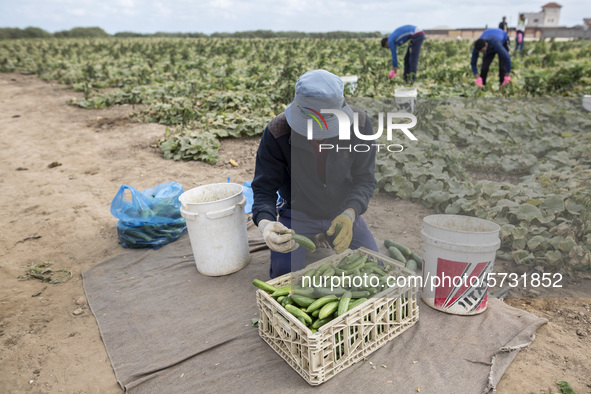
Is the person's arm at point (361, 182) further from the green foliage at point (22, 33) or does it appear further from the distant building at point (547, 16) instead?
the distant building at point (547, 16)

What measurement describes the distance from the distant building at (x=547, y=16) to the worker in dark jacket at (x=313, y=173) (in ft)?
281

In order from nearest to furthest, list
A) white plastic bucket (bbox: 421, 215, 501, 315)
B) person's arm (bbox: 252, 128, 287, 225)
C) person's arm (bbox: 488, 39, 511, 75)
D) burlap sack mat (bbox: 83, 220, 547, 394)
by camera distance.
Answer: burlap sack mat (bbox: 83, 220, 547, 394) < white plastic bucket (bbox: 421, 215, 501, 315) < person's arm (bbox: 252, 128, 287, 225) < person's arm (bbox: 488, 39, 511, 75)

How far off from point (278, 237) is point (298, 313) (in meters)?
0.65

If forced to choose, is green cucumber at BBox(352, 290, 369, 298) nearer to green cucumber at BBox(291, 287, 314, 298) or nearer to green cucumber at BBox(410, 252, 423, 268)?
green cucumber at BBox(291, 287, 314, 298)

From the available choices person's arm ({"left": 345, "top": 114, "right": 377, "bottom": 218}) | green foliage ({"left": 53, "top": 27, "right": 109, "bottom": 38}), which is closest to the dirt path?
person's arm ({"left": 345, "top": 114, "right": 377, "bottom": 218})

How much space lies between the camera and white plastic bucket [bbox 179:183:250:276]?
3445 millimetres

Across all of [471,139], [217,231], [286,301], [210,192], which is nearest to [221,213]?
[217,231]

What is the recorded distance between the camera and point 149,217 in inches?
164

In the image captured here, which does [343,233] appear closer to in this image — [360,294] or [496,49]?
[360,294]

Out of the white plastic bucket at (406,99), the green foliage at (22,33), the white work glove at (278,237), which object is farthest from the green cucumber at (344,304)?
the green foliage at (22,33)

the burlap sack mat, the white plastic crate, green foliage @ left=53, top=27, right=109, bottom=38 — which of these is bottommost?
the burlap sack mat

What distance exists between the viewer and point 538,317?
2852 mm

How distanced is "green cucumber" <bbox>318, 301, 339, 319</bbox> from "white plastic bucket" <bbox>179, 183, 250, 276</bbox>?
4.69 feet

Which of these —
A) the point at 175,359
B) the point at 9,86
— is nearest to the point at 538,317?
the point at 175,359
